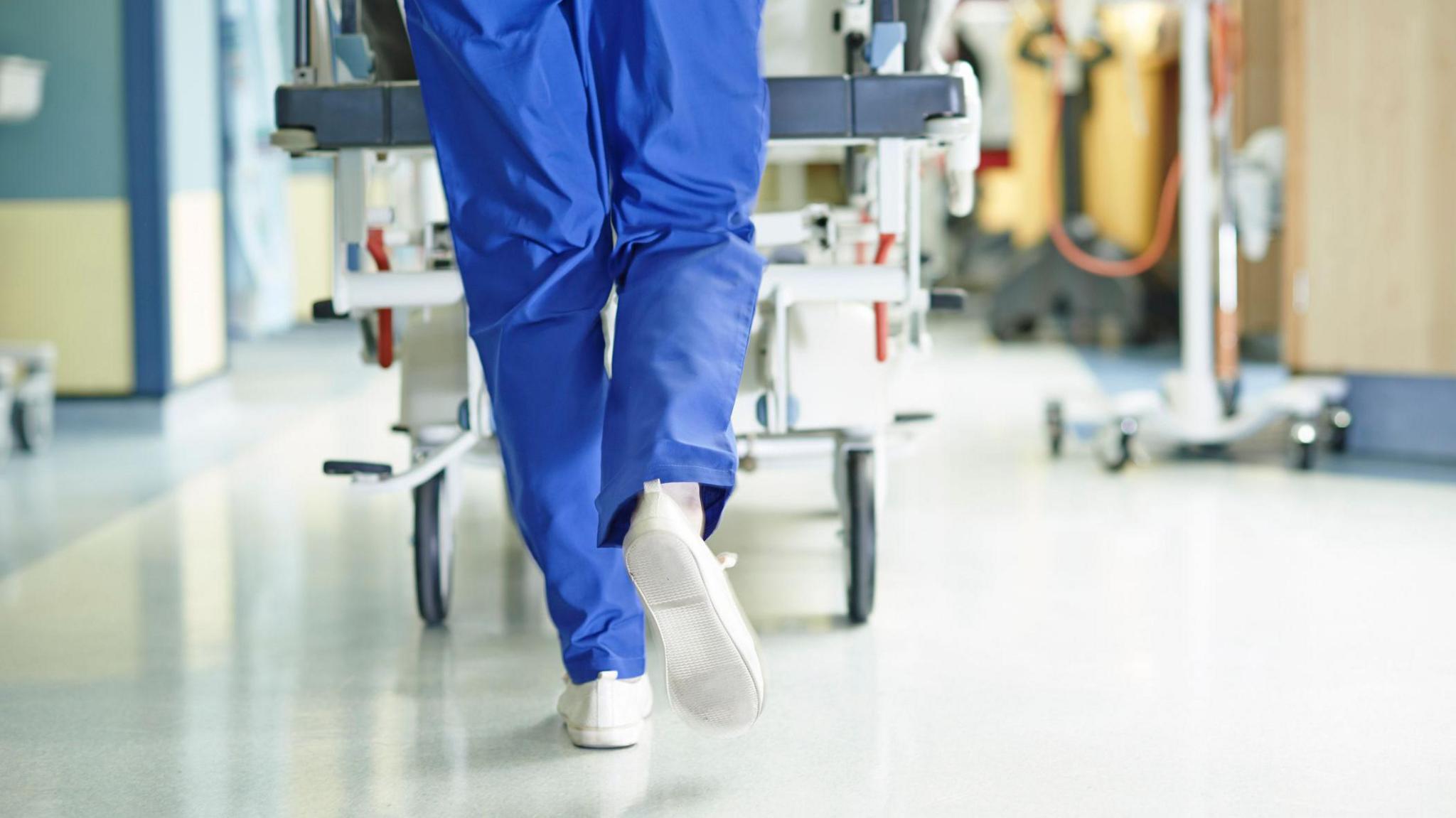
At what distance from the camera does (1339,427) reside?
343cm

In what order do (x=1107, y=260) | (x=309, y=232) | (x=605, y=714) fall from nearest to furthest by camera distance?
(x=605, y=714) < (x=1107, y=260) < (x=309, y=232)

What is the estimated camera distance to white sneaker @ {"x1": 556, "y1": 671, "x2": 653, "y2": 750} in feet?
5.09

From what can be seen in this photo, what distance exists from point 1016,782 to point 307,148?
1.03 metres

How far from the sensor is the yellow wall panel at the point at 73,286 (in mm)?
4156

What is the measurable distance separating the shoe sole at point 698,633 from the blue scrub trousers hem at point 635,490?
53mm

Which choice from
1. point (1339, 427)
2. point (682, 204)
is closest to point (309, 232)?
point (1339, 427)

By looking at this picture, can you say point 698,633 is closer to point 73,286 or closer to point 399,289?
point 399,289

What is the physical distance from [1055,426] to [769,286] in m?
1.84

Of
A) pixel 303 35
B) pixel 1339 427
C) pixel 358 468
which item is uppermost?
pixel 303 35

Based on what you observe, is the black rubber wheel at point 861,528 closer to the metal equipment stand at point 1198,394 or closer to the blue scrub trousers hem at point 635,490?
the blue scrub trousers hem at point 635,490

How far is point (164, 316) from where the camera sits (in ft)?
13.7

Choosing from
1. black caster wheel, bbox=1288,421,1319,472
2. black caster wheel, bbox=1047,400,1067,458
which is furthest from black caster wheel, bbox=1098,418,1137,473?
black caster wheel, bbox=1288,421,1319,472

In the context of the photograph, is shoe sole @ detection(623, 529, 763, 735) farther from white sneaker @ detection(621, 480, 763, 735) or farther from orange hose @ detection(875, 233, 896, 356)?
orange hose @ detection(875, 233, 896, 356)

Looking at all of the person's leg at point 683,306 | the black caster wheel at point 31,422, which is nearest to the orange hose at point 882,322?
the person's leg at point 683,306
